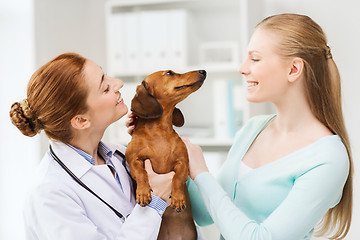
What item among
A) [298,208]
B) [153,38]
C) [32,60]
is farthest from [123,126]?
[298,208]

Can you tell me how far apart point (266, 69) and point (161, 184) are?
49cm

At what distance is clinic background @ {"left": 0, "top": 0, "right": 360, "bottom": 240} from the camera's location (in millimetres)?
2729

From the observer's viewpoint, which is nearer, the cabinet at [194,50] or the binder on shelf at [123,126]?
the cabinet at [194,50]

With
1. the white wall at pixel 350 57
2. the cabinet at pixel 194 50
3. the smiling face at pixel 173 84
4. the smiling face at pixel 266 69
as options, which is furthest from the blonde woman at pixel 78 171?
the white wall at pixel 350 57

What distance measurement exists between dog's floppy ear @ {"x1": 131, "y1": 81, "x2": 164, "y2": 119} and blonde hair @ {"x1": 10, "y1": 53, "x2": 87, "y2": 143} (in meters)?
0.17

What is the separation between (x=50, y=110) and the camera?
4.34 ft

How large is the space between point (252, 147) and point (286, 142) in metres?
0.13

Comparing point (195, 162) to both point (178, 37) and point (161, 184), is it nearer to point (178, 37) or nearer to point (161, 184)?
point (161, 184)

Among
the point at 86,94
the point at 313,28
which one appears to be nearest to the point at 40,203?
the point at 86,94

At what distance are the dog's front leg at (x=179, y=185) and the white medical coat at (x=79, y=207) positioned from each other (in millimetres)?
76

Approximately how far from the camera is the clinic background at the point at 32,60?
2.73 metres

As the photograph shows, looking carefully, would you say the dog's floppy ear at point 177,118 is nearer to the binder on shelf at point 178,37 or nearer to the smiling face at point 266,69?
the smiling face at point 266,69

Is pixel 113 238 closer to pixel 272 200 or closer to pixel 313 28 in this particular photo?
pixel 272 200

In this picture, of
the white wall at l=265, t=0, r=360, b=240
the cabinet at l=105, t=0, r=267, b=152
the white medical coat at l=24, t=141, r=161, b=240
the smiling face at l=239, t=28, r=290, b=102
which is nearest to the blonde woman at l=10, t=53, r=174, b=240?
the white medical coat at l=24, t=141, r=161, b=240
